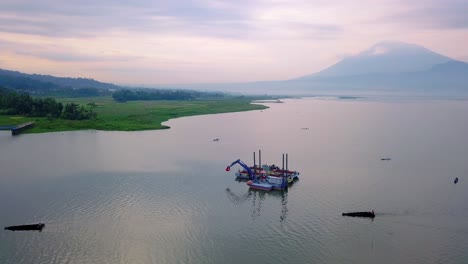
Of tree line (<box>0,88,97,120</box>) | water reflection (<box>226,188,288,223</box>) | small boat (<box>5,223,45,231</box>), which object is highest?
tree line (<box>0,88,97,120</box>)

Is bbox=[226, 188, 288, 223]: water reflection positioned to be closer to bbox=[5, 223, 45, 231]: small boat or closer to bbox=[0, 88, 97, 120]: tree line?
bbox=[5, 223, 45, 231]: small boat

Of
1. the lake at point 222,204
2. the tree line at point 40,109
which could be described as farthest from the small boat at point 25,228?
the tree line at point 40,109

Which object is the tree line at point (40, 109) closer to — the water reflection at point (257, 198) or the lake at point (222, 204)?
the lake at point (222, 204)

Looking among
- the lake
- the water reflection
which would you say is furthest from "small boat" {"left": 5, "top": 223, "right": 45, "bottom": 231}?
the water reflection

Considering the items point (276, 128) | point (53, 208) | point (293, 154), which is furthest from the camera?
point (276, 128)

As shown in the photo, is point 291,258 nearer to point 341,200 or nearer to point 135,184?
point 341,200

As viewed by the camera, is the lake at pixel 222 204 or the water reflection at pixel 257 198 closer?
the lake at pixel 222 204

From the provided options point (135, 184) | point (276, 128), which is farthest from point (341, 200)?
point (276, 128)
